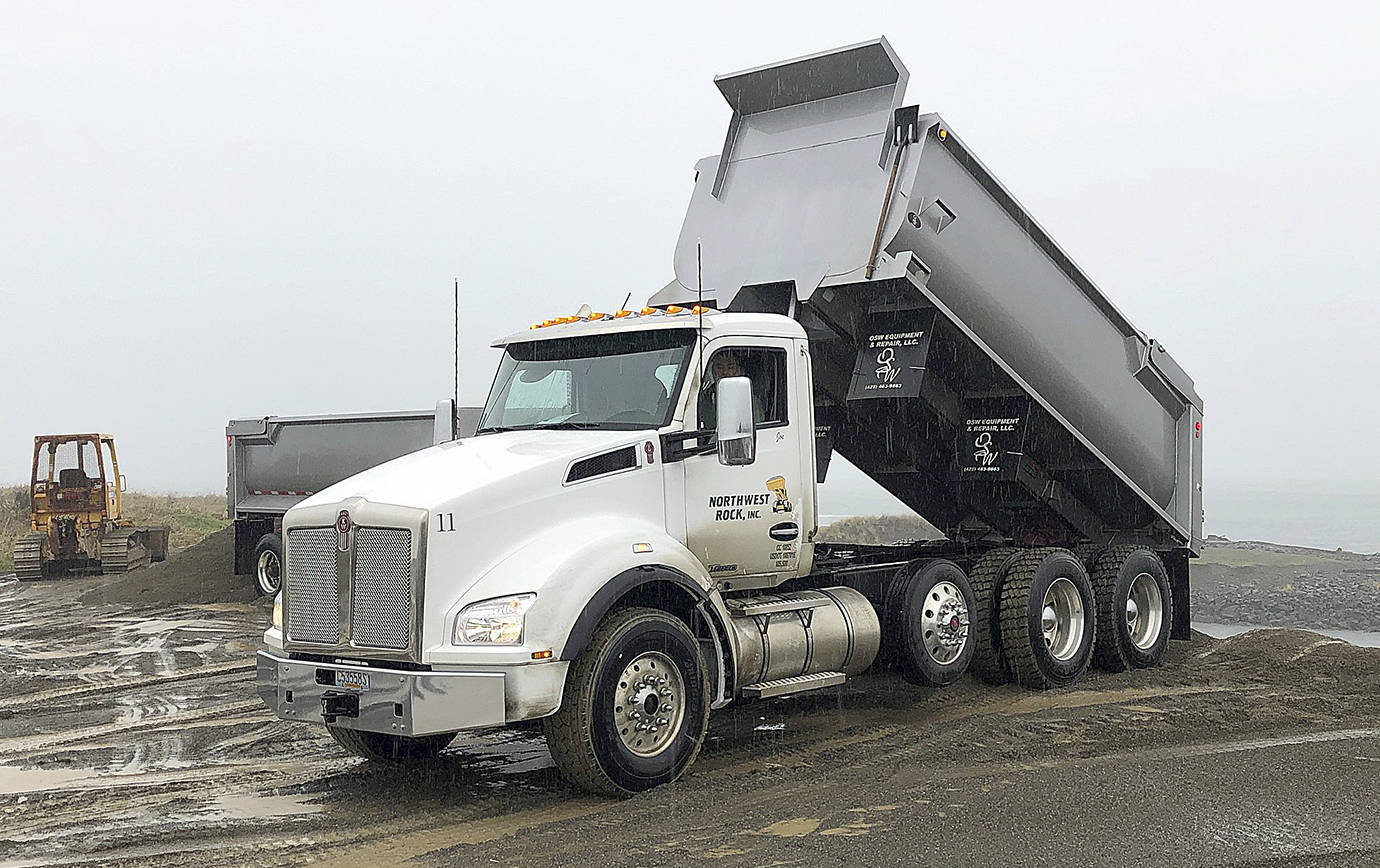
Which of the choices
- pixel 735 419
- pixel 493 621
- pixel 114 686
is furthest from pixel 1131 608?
pixel 114 686

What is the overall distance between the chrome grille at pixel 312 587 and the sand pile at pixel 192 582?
41.9 feet

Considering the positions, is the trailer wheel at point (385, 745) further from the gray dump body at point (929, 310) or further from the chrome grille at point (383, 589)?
the gray dump body at point (929, 310)

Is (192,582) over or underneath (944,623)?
underneath

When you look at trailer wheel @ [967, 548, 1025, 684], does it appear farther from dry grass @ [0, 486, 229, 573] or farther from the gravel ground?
dry grass @ [0, 486, 229, 573]

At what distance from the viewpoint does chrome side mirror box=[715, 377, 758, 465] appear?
25.5 ft

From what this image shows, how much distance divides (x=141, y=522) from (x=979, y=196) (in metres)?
30.2

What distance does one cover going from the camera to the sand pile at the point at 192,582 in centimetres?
1964

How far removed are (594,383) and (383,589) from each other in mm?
2100

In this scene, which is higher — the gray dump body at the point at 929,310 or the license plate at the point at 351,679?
the gray dump body at the point at 929,310

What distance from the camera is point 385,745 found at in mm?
8086

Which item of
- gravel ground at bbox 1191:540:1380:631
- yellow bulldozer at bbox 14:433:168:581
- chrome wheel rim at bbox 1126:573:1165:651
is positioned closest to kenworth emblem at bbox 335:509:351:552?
chrome wheel rim at bbox 1126:573:1165:651

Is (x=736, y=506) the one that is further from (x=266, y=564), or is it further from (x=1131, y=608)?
(x=266, y=564)

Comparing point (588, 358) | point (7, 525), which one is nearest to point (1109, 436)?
point (588, 358)

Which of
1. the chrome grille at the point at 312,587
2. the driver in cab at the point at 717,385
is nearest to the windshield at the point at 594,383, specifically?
the driver in cab at the point at 717,385
